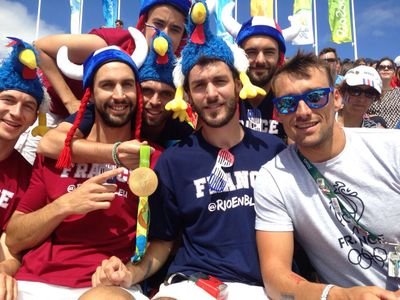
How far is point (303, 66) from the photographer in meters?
2.34

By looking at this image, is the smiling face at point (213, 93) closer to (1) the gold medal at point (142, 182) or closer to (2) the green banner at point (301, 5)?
(1) the gold medal at point (142, 182)

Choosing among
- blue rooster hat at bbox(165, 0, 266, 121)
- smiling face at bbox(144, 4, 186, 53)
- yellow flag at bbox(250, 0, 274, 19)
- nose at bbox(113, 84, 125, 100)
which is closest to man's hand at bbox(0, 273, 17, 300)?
nose at bbox(113, 84, 125, 100)

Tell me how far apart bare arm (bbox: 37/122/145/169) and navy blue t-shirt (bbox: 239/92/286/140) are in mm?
1182

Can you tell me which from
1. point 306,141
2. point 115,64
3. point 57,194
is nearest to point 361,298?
point 306,141

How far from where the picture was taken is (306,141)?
7.48 ft

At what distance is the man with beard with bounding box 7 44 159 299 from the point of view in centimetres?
240

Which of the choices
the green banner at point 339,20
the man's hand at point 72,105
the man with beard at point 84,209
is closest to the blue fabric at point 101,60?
the man with beard at point 84,209

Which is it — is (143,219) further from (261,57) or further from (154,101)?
(261,57)

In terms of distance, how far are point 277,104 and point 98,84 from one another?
50.7 inches

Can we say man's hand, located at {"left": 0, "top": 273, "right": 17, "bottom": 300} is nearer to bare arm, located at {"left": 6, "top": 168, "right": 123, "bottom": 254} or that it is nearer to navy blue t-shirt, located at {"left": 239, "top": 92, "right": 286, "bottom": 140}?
bare arm, located at {"left": 6, "top": 168, "right": 123, "bottom": 254}

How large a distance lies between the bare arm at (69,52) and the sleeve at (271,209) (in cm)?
179

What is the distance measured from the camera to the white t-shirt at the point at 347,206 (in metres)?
2.16

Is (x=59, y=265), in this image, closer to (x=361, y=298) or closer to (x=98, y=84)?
(x=98, y=84)

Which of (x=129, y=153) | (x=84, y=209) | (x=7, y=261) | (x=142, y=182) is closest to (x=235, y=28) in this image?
(x=129, y=153)
